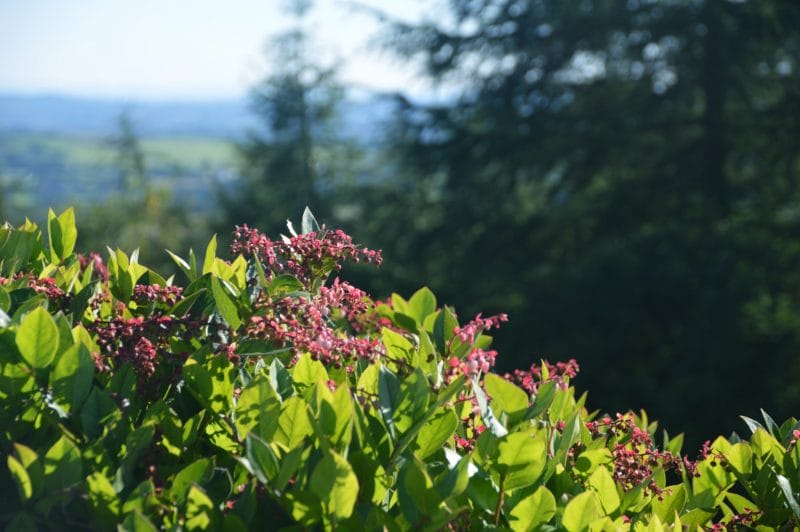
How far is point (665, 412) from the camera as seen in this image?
11156 millimetres

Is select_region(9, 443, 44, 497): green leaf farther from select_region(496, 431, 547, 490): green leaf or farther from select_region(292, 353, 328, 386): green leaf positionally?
select_region(496, 431, 547, 490): green leaf

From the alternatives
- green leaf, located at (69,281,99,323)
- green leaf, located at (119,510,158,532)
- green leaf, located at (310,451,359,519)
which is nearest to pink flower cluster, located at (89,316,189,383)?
green leaf, located at (69,281,99,323)

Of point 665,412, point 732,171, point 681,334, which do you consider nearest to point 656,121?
point 732,171

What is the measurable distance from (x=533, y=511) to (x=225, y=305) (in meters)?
0.71

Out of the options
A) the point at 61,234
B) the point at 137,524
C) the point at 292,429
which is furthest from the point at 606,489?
the point at 61,234

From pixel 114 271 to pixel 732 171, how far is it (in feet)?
51.7

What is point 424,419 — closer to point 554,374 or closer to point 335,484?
point 335,484

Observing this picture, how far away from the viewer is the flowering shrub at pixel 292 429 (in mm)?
1375

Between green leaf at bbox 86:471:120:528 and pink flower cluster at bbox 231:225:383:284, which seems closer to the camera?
green leaf at bbox 86:471:120:528

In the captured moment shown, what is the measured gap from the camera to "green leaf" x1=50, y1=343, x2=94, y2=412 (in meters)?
1.49

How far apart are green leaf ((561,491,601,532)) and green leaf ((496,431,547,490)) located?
0.08 metres

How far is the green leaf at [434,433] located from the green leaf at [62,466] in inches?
22.8

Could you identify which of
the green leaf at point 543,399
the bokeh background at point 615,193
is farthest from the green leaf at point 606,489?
the bokeh background at point 615,193

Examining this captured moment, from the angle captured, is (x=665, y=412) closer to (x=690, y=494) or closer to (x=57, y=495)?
(x=690, y=494)
